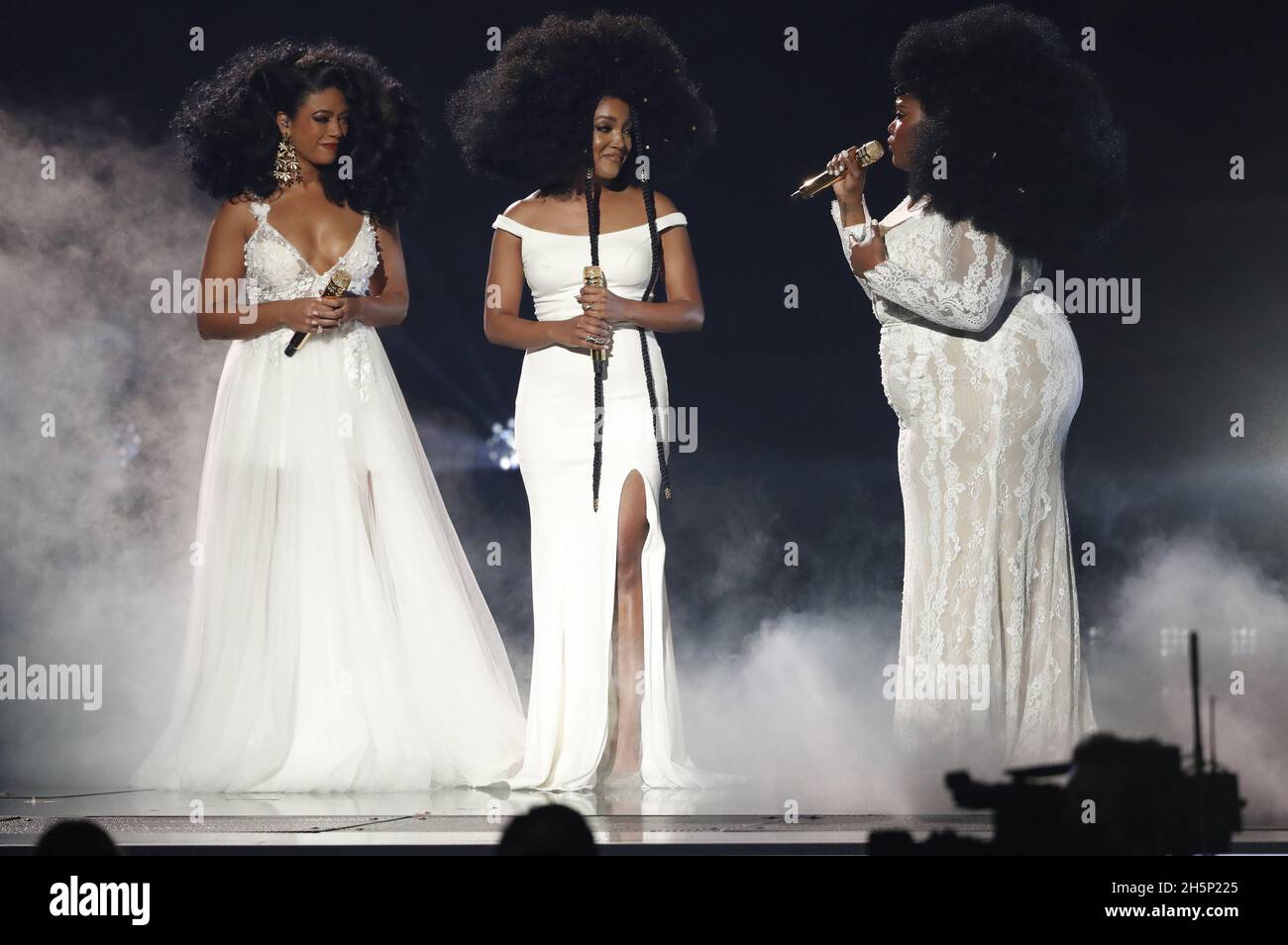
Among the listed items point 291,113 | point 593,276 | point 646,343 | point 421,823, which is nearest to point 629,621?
point 646,343

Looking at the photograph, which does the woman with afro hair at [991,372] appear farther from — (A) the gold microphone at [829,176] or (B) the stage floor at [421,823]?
(B) the stage floor at [421,823]

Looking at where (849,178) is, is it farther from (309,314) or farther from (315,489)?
(315,489)

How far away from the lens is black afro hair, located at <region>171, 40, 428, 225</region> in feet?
13.9

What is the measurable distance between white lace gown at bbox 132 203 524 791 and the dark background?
576mm

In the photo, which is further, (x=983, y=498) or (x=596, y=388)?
(x=596, y=388)

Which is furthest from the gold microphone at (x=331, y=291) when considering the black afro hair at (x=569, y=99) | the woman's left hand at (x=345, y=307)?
the black afro hair at (x=569, y=99)

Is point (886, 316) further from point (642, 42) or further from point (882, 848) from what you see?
point (882, 848)

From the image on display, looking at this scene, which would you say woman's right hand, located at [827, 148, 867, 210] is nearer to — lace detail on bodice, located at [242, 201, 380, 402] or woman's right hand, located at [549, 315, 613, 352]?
woman's right hand, located at [549, 315, 613, 352]

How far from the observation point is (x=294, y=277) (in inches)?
164

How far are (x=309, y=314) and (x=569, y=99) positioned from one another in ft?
2.76

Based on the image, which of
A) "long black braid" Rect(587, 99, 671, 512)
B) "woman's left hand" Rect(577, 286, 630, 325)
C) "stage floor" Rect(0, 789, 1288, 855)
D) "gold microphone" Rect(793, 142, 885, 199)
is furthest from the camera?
"long black braid" Rect(587, 99, 671, 512)

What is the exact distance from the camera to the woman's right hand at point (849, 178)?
3.79 m

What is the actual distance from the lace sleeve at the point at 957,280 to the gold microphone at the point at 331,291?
1268 mm

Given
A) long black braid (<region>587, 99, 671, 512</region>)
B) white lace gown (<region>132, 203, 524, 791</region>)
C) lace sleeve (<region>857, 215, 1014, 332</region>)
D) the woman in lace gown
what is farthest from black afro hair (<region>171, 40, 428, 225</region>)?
lace sleeve (<region>857, 215, 1014, 332</region>)
